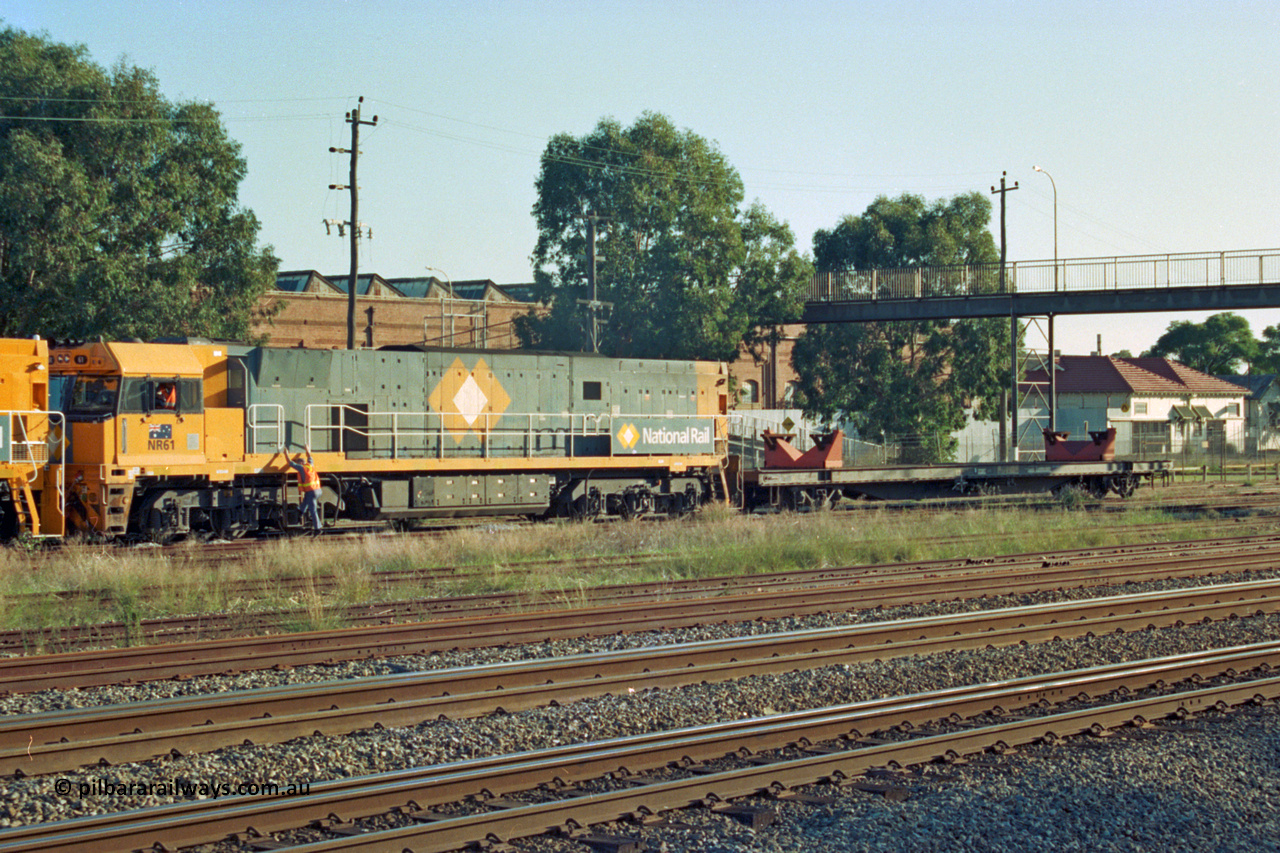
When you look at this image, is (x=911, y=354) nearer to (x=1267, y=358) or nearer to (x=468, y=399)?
(x=468, y=399)

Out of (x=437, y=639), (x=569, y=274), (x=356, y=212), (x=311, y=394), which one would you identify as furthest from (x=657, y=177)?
(x=437, y=639)

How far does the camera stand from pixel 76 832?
5.19m

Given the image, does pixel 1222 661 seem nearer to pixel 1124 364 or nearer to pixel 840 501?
pixel 840 501

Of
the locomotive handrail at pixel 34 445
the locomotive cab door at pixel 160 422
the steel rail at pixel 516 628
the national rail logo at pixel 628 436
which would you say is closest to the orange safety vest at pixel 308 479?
the locomotive cab door at pixel 160 422

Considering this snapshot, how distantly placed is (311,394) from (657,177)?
72.9 feet

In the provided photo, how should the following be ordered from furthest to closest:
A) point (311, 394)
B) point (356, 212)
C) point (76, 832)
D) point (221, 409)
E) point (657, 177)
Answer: point (657, 177) < point (356, 212) < point (311, 394) < point (221, 409) < point (76, 832)

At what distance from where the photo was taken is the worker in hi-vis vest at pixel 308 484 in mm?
18016

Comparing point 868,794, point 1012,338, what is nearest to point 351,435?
point 868,794

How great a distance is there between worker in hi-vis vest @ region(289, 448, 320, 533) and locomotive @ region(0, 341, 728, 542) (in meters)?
0.34

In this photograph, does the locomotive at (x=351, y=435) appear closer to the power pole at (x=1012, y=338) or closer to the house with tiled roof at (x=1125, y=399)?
the power pole at (x=1012, y=338)

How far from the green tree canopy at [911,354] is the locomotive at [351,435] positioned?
19646mm

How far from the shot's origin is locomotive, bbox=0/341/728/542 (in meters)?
16.5

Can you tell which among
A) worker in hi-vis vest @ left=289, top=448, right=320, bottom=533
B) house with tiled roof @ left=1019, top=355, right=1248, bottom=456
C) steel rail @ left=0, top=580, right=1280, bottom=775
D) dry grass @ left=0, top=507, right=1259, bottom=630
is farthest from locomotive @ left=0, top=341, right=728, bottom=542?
house with tiled roof @ left=1019, top=355, right=1248, bottom=456

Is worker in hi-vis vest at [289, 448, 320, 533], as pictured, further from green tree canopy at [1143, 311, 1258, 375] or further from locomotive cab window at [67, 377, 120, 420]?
green tree canopy at [1143, 311, 1258, 375]
